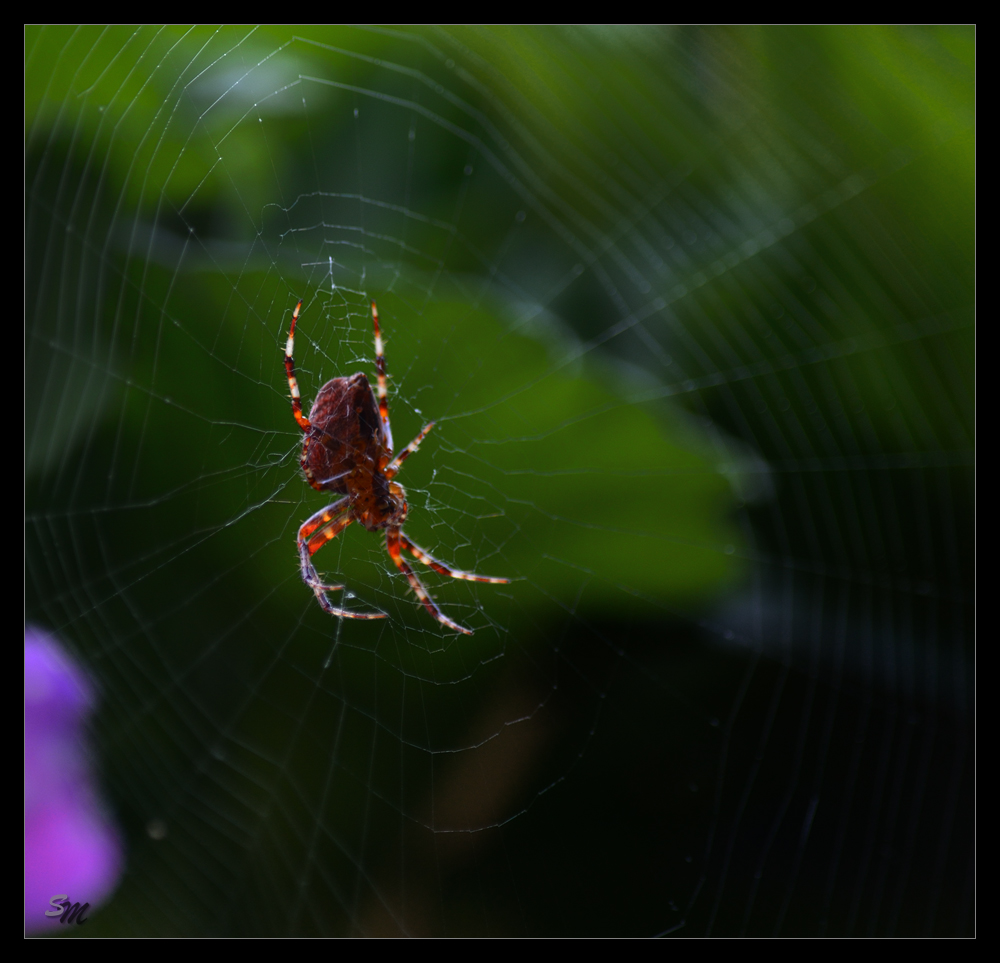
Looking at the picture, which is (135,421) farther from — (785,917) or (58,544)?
(785,917)

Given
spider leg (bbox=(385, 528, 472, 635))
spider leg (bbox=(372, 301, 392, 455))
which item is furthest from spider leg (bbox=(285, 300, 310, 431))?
spider leg (bbox=(385, 528, 472, 635))

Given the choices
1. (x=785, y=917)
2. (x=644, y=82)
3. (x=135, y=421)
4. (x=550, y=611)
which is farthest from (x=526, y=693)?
(x=644, y=82)

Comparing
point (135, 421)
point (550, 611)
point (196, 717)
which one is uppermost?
point (135, 421)

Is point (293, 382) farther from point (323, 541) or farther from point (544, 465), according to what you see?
point (544, 465)

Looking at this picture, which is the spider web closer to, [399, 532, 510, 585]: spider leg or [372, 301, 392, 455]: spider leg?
[372, 301, 392, 455]: spider leg

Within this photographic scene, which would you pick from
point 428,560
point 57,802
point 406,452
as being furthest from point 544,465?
point 57,802

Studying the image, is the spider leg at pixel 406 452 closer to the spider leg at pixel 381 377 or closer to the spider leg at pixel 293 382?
the spider leg at pixel 381 377
